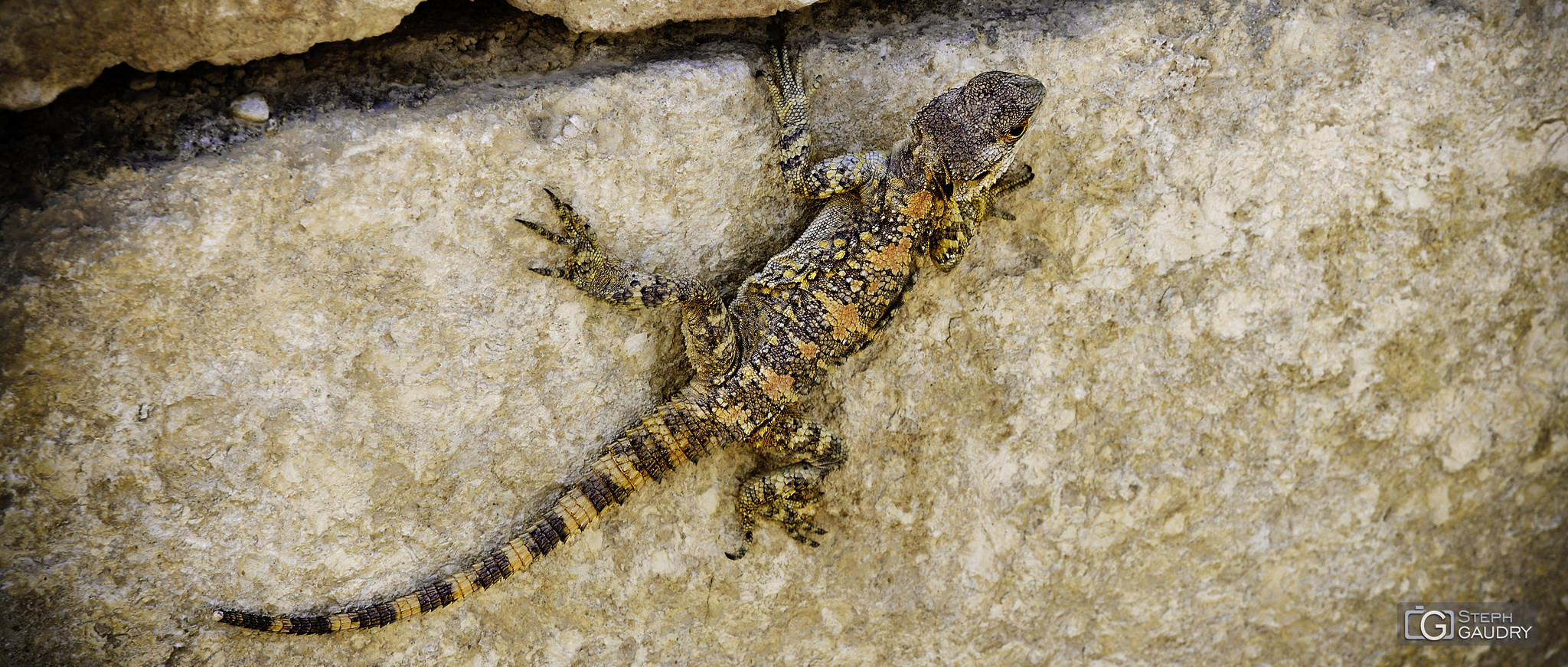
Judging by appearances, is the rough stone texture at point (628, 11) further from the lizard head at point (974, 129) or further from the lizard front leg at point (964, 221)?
the lizard front leg at point (964, 221)

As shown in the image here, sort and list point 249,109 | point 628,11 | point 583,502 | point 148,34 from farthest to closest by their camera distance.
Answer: point 583,502 < point 628,11 < point 249,109 < point 148,34

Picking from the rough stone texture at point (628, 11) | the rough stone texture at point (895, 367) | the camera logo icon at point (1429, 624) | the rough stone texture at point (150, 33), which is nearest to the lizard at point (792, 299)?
the rough stone texture at point (895, 367)

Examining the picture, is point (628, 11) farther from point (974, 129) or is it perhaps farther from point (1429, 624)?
point (1429, 624)

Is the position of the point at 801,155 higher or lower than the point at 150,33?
lower

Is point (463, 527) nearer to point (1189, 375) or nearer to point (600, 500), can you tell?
point (600, 500)

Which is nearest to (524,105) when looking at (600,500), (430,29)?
(430,29)

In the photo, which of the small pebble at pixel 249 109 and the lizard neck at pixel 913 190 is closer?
the small pebble at pixel 249 109

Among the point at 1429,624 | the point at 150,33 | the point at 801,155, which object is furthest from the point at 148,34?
the point at 1429,624
